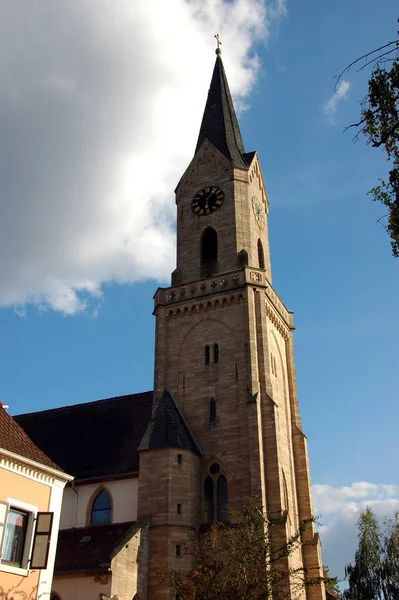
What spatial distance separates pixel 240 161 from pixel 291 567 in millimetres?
22312

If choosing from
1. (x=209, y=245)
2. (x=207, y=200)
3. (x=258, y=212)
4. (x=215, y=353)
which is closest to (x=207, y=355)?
(x=215, y=353)

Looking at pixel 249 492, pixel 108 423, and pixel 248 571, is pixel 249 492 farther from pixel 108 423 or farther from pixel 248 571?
pixel 108 423

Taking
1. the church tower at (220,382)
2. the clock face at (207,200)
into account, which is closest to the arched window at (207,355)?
the church tower at (220,382)

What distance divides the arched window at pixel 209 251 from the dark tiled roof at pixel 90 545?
44.5 feet

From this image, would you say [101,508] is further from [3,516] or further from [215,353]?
[3,516]

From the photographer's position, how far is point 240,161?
37.9 metres

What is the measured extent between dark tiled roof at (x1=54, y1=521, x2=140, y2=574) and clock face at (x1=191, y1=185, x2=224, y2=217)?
57.0 ft

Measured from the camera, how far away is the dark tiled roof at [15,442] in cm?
1633

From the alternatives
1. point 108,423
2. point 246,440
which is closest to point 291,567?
point 246,440

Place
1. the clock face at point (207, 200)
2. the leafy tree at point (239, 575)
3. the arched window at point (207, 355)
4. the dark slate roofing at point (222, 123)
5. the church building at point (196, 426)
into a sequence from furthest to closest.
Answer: the dark slate roofing at point (222, 123)
the clock face at point (207, 200)
the arched window at point (207, 355)
the church building at point (196, 426)
the leafy tree at point (239, 575)

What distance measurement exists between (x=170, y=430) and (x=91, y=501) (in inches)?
195

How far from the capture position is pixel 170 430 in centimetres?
2870

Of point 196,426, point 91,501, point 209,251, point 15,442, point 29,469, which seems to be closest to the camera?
point 29,469

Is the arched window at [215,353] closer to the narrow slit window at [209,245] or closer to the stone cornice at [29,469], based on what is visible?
the narrow slit window at [209,245]
